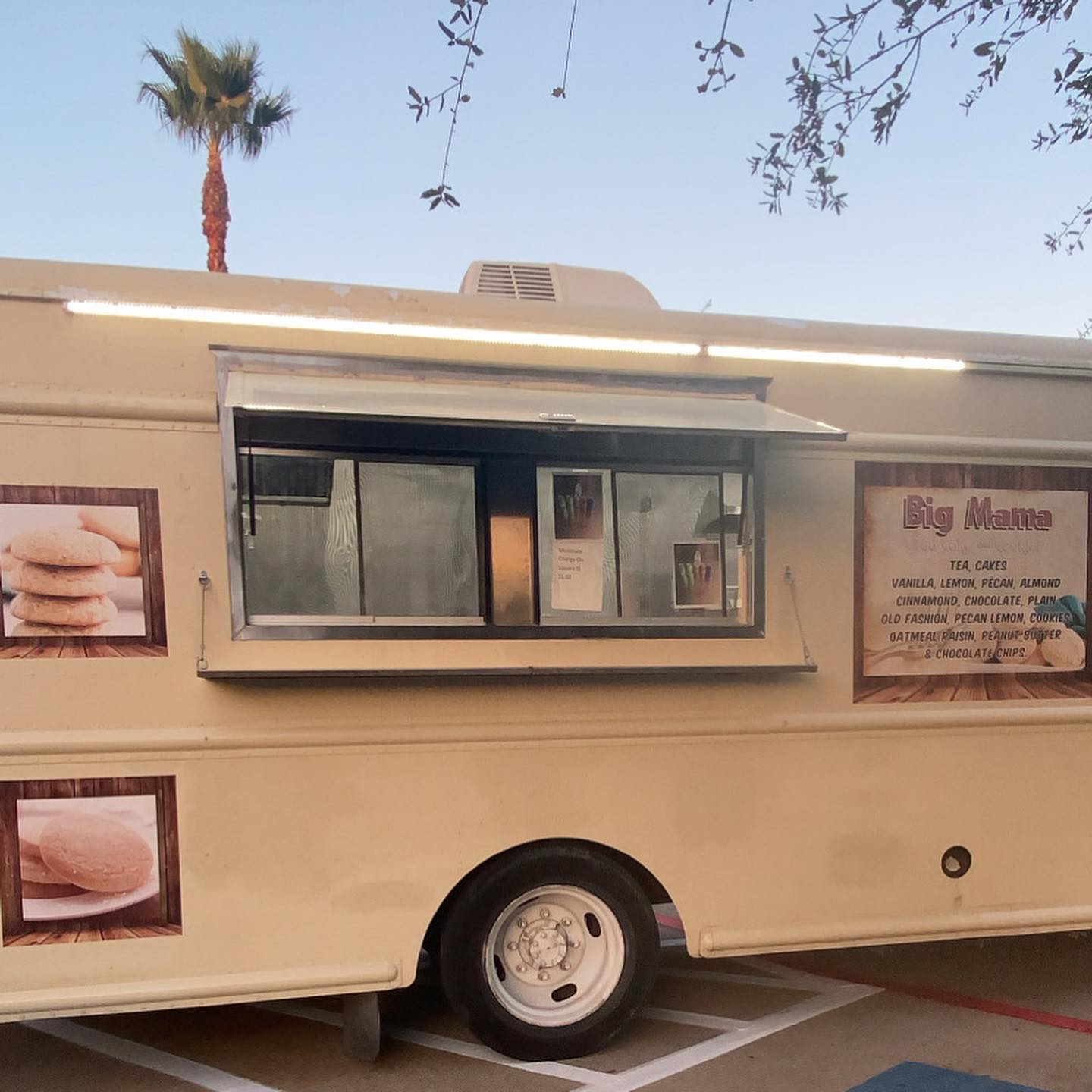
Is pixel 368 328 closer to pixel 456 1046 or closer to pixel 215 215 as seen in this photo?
pixel 456 1046

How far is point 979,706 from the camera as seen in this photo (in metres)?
3.74

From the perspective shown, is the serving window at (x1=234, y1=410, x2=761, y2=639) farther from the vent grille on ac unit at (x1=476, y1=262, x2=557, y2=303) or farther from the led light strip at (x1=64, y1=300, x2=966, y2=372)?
the vent grille on ac unit at (x1=476, y1=262, x2=557, y2=303)

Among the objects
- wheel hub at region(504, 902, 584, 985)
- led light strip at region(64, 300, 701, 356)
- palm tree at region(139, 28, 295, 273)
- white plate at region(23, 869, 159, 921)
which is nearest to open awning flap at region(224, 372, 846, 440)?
led light strip at region(64, 300, 701, 356)

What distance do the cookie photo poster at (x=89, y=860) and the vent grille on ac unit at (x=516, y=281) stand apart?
235cm

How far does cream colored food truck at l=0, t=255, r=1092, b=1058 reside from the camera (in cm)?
307

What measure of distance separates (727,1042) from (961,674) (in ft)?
6.21

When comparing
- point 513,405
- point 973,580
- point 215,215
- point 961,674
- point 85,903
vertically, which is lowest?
point 85,903

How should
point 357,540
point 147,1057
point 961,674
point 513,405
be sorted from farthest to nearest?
1. point 961,674
2. point 147,1057
3. point 357,540
4. point 513,405

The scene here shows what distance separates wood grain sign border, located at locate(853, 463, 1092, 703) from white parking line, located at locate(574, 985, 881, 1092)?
1.53 meters

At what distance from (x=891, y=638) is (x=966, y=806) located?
809 millimetres

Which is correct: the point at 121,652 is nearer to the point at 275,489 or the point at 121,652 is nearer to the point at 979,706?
the point at 275,489

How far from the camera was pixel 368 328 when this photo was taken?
3275mm

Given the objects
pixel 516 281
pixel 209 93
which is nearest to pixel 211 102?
pixel 209 93

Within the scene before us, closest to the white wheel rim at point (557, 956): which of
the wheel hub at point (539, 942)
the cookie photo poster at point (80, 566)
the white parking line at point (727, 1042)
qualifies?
the wheel hub at point (539, 942)
